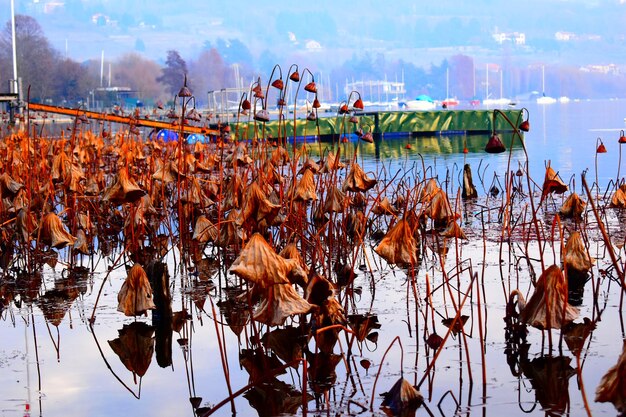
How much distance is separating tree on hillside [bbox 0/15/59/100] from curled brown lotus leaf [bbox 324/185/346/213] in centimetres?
9261

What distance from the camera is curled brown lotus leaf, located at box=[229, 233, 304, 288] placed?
13.9 feet

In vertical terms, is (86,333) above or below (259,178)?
below

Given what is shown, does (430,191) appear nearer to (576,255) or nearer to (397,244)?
(576,255)

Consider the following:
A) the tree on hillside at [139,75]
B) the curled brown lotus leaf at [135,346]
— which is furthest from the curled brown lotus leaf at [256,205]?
the tree on hillside at [139,75]

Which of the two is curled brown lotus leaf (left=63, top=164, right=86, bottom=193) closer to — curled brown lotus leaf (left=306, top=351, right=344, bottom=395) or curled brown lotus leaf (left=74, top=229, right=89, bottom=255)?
curled brown lotus leaf (left=74, top=229, right=89, bottom=255)

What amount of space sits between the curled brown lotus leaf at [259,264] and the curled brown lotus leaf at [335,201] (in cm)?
295

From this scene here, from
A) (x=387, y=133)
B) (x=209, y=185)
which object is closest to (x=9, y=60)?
(x=387, y=133)

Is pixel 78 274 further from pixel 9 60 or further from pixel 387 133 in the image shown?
pixel 9 60

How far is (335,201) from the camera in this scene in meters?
7.30

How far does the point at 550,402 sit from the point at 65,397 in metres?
2.16

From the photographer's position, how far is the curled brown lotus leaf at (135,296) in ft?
20.4

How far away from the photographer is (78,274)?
8438 millimetres

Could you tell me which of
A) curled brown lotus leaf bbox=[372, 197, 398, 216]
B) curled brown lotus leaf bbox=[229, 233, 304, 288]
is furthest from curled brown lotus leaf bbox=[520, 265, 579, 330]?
curled brown lotus leaf bbox=[372, 197, 398, 216]

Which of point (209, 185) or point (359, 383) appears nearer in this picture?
point (359, 383)
